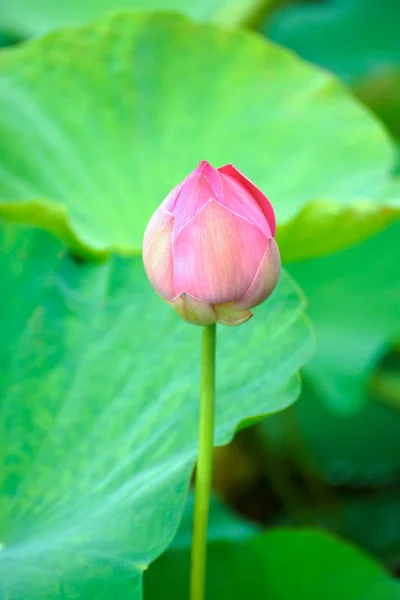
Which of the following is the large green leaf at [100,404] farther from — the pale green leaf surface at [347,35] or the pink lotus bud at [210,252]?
the pale green leaf surface at [347,35]

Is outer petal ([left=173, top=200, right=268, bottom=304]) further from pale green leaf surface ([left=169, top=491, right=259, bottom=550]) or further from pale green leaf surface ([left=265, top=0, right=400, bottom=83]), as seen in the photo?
pale green leaf surface ([left=265, top=0, right=400, bottom=83])

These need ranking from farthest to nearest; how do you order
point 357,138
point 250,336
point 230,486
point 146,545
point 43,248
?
point 230,486 → point 357,138 → point 43,248 → point 250,336 → point 146,545

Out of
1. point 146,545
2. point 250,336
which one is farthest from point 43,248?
point 146,545

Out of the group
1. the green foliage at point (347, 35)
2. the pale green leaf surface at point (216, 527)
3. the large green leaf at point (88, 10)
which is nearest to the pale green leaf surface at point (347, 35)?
the green foliage at point (347, 35)

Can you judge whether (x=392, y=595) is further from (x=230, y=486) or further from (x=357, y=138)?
(x=230, y=486)

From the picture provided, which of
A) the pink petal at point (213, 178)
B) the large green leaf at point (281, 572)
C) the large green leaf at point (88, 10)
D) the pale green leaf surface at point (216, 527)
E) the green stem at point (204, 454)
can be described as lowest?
the pale green leaf surface at point (216, 527)

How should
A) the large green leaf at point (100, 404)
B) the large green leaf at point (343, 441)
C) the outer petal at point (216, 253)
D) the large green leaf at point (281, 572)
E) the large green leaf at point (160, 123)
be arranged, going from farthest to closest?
the large green leaf at point (343, 441), the large green leaf at point (160, 123), the large green leaf at point (281, 572), the large green leaf at point (100, 404), the outer petal at point (216, 253)
